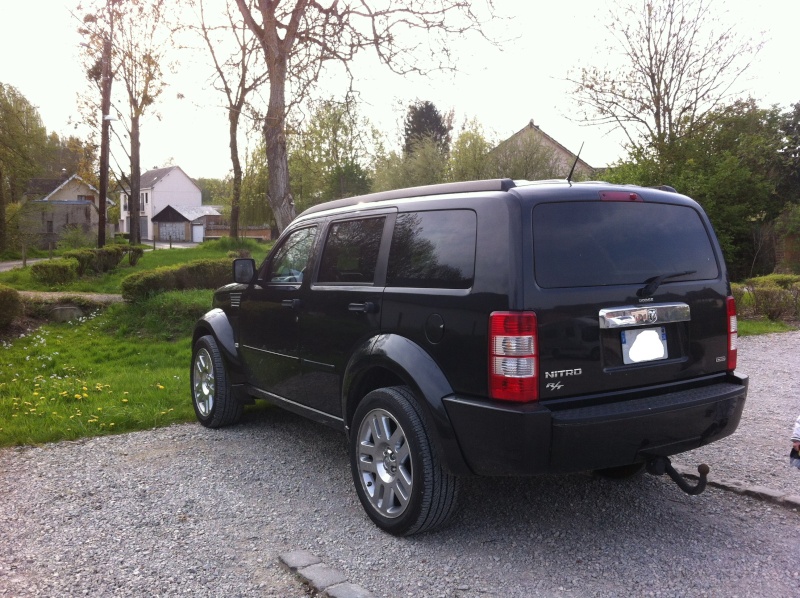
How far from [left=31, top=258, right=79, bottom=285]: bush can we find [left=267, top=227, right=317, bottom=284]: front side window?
15634mm

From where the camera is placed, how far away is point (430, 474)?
3977 millimetres

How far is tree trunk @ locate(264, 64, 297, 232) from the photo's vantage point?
1462cm

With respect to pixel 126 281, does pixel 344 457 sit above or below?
below

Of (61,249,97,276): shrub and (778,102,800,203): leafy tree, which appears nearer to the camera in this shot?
(61,249,97,276): shrub

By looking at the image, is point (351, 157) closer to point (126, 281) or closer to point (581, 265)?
point (126, 281)

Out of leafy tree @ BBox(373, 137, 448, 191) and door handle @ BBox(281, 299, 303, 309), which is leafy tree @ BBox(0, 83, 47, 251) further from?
door handle @ BBox(281, 299, 303, 309)

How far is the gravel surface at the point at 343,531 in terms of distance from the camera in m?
3.66

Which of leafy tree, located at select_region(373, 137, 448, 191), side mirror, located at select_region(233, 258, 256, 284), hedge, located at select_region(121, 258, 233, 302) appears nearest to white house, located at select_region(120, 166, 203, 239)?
leafy tree, located at select_region(373, 137, 448, 191)

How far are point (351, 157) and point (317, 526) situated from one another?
53.5m

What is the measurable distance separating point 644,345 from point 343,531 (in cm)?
A: 203

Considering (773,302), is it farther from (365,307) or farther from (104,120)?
(104,120)

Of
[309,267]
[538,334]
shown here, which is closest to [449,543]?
[538,334]

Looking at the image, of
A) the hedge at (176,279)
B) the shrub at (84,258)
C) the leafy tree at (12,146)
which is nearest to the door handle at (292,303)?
the hedge at (176,279)

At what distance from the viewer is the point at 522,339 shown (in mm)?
3617
